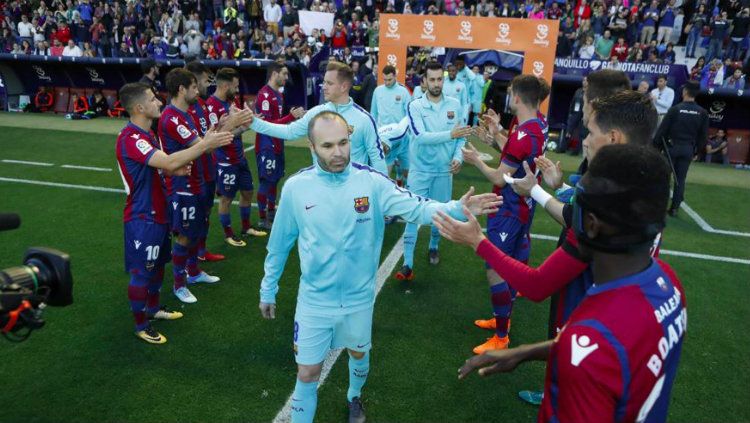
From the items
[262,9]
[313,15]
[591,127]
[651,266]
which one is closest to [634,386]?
[651,266]

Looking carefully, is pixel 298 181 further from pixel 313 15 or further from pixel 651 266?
pixel 313 15

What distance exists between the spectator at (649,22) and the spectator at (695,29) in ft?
4.45

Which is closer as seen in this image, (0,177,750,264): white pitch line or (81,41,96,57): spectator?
(0,177,750,264): white pitch line

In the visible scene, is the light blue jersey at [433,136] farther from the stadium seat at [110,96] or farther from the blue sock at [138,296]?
the stadium seat at [110,96]

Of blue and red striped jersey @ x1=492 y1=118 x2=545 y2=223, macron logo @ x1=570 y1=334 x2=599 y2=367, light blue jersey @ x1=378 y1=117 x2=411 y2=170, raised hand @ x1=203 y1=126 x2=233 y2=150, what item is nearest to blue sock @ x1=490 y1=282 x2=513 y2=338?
blue and red striped jersey @ x1=492 y1=118 x2=545 y2=223

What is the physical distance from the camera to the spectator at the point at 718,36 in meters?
18.7

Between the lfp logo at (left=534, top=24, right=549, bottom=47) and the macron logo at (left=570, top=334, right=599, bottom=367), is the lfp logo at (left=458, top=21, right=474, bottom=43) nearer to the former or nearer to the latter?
the lfp logo at (left=534, top=24, right=549, bottom=47)

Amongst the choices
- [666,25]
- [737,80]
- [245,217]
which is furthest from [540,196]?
[666,25]

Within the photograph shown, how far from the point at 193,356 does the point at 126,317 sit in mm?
1206

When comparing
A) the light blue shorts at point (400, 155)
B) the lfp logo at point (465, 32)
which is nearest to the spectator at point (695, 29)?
the lfp logo at point (465, 32)

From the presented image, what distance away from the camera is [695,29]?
19578 mm

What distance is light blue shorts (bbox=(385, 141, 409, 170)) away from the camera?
923 centimetres

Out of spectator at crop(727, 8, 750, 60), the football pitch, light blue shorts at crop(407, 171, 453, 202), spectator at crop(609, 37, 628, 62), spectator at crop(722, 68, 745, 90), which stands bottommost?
the football pitch

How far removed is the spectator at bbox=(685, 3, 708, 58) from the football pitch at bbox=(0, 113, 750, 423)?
1437cm
